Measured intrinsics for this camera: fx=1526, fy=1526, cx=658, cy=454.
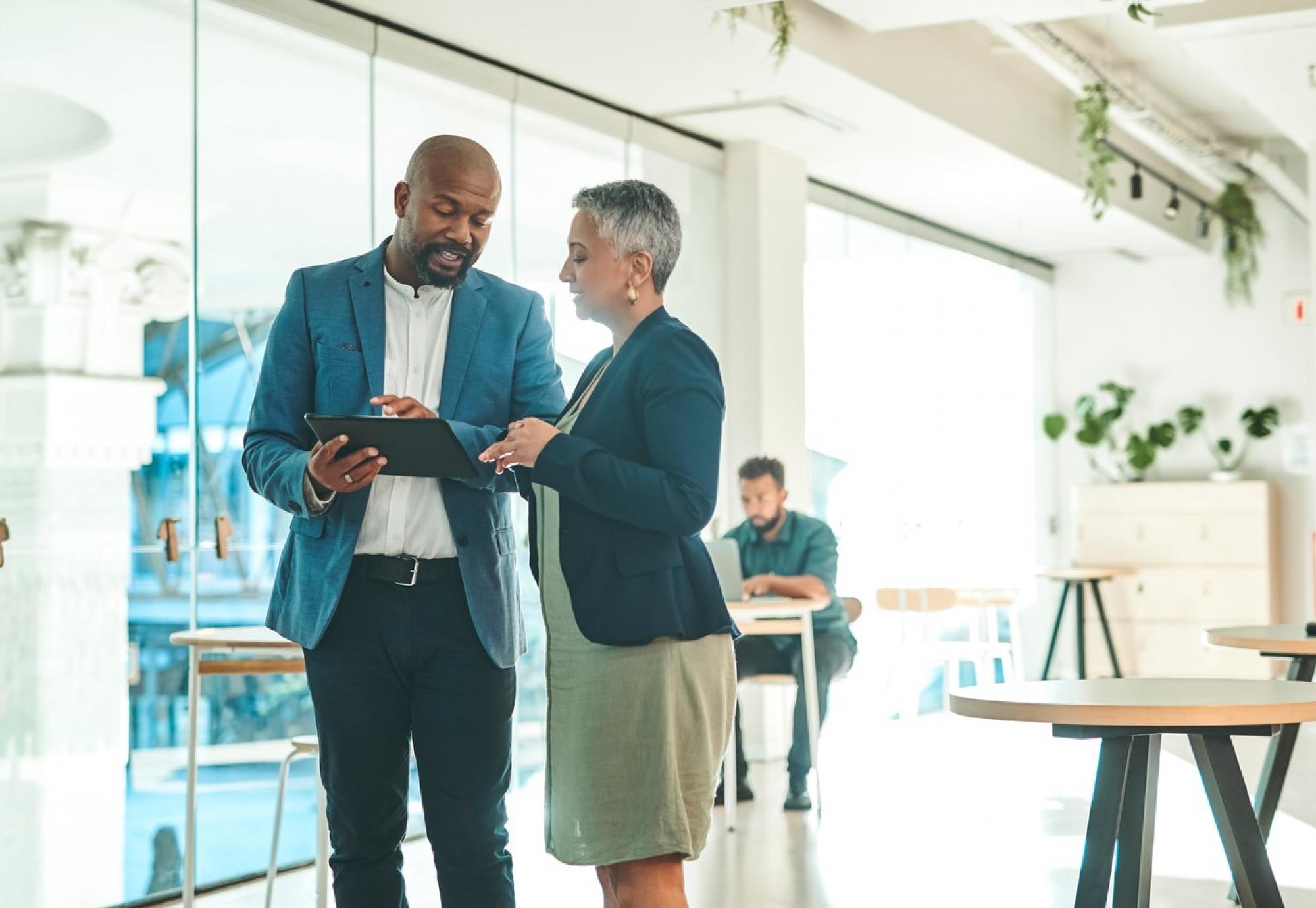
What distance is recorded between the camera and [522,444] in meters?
2.16

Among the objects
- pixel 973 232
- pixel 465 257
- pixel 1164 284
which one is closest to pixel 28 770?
pixel 465 257

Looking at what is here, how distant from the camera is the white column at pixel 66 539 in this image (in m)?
4.00

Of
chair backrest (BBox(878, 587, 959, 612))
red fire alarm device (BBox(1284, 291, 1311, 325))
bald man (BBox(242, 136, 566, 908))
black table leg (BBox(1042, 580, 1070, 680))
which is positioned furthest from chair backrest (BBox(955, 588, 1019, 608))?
bald man (BBox(242, 136, 566, 908))

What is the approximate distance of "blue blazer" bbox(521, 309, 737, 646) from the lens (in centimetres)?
211

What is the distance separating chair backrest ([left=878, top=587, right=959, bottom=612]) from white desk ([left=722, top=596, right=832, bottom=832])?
145 centimetres

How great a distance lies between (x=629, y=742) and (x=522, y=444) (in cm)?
44

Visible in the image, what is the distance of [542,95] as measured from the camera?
6.06 meters

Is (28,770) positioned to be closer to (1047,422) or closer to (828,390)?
(828,390)

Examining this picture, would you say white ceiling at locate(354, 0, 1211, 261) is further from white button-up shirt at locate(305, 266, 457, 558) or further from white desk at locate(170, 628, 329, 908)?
white button-up shirt at locate(305, 266, 457, 558)

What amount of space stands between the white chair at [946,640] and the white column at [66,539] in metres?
3.49

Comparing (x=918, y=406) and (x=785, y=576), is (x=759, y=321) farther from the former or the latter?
(x=918, y=406)

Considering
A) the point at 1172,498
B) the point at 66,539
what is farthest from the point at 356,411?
the point at 1172,498

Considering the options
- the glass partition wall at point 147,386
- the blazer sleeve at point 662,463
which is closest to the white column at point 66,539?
the glass partition wall at point 147,386

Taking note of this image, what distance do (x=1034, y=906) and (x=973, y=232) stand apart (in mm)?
6312
